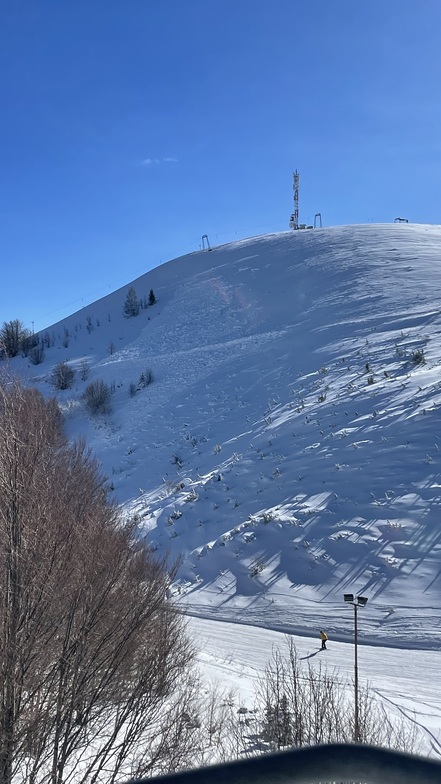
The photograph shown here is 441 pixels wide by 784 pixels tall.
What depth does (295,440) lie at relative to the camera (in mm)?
22266

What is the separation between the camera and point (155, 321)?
50438 millimetres

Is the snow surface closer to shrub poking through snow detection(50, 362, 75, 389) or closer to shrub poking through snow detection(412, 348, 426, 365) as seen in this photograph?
shrub poking through snow detection(412, 348, 426, 365)

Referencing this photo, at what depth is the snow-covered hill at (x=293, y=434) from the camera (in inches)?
580

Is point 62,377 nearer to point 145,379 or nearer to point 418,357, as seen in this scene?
point 145,379

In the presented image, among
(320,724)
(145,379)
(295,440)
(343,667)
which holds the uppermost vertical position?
(145,379)

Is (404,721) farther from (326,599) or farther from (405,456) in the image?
(405,456)

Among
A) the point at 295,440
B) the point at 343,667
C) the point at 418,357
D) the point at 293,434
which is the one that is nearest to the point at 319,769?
the point at 343,667

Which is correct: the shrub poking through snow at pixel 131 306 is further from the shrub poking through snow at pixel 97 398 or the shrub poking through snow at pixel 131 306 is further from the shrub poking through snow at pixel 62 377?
the shrub poking through snow at pixel 97 398

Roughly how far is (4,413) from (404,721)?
7670mm

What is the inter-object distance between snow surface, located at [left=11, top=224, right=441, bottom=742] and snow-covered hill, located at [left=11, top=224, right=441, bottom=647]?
68 mm

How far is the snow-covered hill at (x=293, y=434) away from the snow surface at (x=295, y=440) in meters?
0.07

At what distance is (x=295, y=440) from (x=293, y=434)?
567mm

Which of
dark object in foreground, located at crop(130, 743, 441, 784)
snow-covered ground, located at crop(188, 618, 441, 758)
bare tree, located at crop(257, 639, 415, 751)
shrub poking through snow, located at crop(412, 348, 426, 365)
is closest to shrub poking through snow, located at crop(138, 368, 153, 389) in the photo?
shrub poking through snow, located at crop(412, 348, 426, 365)

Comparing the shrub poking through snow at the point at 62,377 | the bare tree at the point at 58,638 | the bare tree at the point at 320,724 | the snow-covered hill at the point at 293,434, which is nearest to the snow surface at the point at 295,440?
the snow-covered hill at the point at 293,434
